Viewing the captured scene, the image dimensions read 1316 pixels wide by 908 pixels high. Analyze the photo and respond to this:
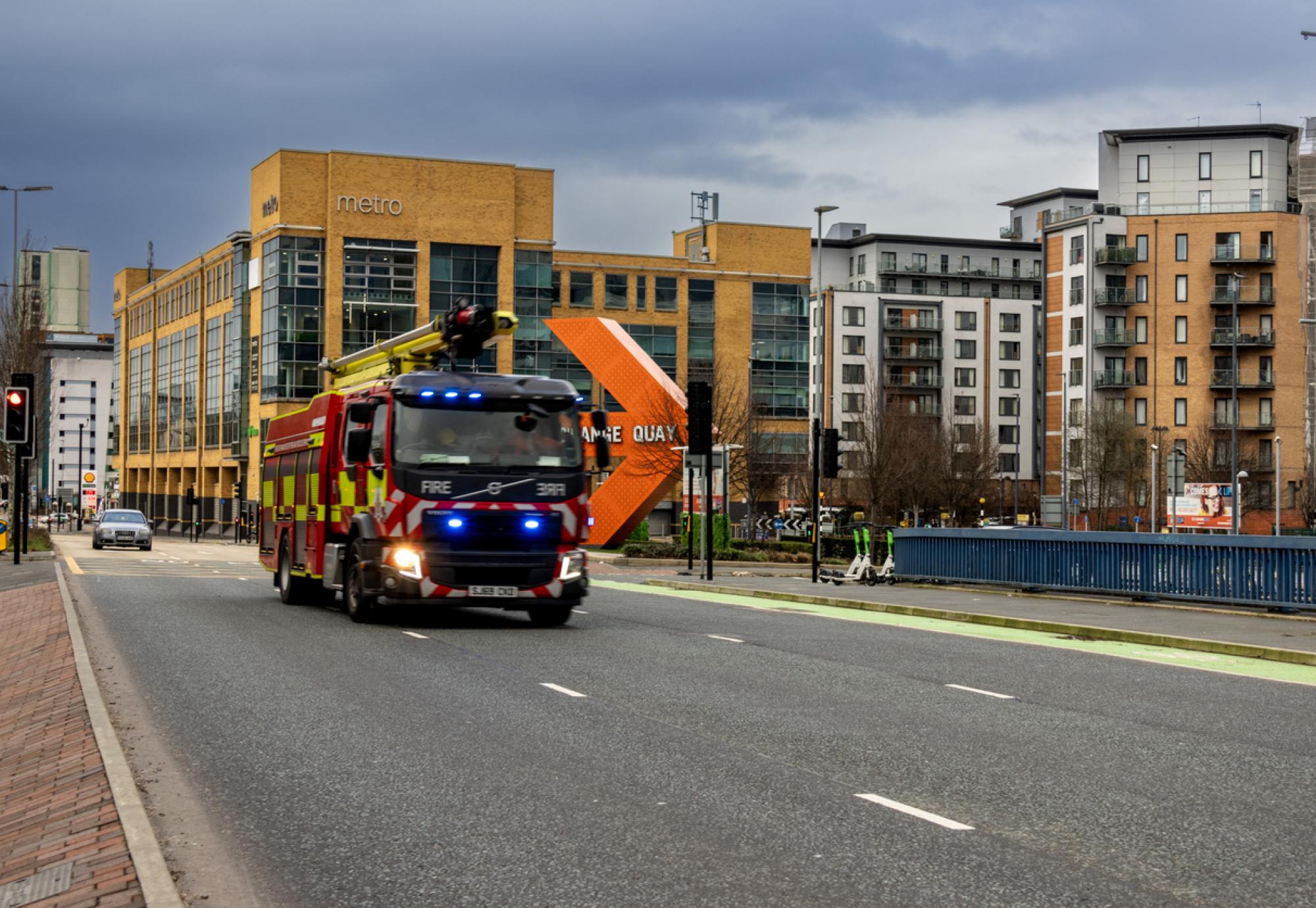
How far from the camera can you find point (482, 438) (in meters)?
19.0

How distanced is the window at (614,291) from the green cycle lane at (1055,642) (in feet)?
239

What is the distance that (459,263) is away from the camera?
86.9m

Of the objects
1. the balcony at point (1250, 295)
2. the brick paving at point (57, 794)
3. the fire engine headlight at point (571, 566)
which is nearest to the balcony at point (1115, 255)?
the balcony at point (1250, 295)

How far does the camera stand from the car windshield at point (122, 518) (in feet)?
182

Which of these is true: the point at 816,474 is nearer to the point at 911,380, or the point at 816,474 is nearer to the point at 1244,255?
the point at 1244,255

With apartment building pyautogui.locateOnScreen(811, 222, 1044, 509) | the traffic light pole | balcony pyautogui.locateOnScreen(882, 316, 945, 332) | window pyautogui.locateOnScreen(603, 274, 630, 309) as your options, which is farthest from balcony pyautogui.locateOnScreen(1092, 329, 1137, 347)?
the traffic light pole

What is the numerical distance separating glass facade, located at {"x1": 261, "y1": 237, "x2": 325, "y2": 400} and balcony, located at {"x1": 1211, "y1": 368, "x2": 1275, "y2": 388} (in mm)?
53938

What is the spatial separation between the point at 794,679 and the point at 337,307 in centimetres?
7424

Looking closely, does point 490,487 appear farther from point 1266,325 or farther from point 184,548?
point 1266,325

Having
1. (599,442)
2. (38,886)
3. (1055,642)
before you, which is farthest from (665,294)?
(38,886)

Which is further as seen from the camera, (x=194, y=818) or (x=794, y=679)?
(x=794, y=679)

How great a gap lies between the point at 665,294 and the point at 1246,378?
120 ft

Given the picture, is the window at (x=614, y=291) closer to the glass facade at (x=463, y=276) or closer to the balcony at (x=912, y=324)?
the glass facade at (x=463, y=276)

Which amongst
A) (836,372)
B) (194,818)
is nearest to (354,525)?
(194,818)
